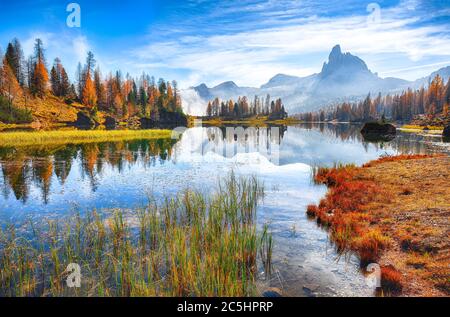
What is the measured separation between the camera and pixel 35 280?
7.66 m

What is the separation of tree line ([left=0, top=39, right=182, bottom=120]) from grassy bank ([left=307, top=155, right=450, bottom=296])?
9922 centimetres

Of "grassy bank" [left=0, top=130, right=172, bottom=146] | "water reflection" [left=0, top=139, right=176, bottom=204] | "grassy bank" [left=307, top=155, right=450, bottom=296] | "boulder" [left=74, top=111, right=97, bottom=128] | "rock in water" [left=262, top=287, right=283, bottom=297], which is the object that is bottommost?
"rock in water" [left=262, top=287, right=283, bottom=297]

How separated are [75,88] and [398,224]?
14822 centimetres

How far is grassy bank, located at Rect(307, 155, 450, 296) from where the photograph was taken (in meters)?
7.90

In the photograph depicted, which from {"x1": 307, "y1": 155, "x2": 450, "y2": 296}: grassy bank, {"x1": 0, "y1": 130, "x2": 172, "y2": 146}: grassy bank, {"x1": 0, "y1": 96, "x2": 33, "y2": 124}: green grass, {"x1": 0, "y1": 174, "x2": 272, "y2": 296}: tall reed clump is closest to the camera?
{"x1": 0, "y1": 174, "x2": 272, "y2": 296}: tall reed clump

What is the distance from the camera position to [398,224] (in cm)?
1153

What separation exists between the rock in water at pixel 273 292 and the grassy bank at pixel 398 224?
2799 mm

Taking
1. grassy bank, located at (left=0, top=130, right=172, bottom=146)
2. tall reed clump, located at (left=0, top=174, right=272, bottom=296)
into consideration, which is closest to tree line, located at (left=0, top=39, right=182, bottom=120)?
grassy bank, located at (left=0, top=130, right=172, bottom=146)

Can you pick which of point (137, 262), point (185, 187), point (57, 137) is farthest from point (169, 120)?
point (137, 262)

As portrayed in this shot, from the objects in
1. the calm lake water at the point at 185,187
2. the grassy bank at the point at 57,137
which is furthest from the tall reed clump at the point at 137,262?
the grassy bank at the point at 57,137

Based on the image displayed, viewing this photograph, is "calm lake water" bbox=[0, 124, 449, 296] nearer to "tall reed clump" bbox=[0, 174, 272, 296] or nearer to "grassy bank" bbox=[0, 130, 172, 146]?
"tall reed clump" bbox=[0, 174, 272, 296]
